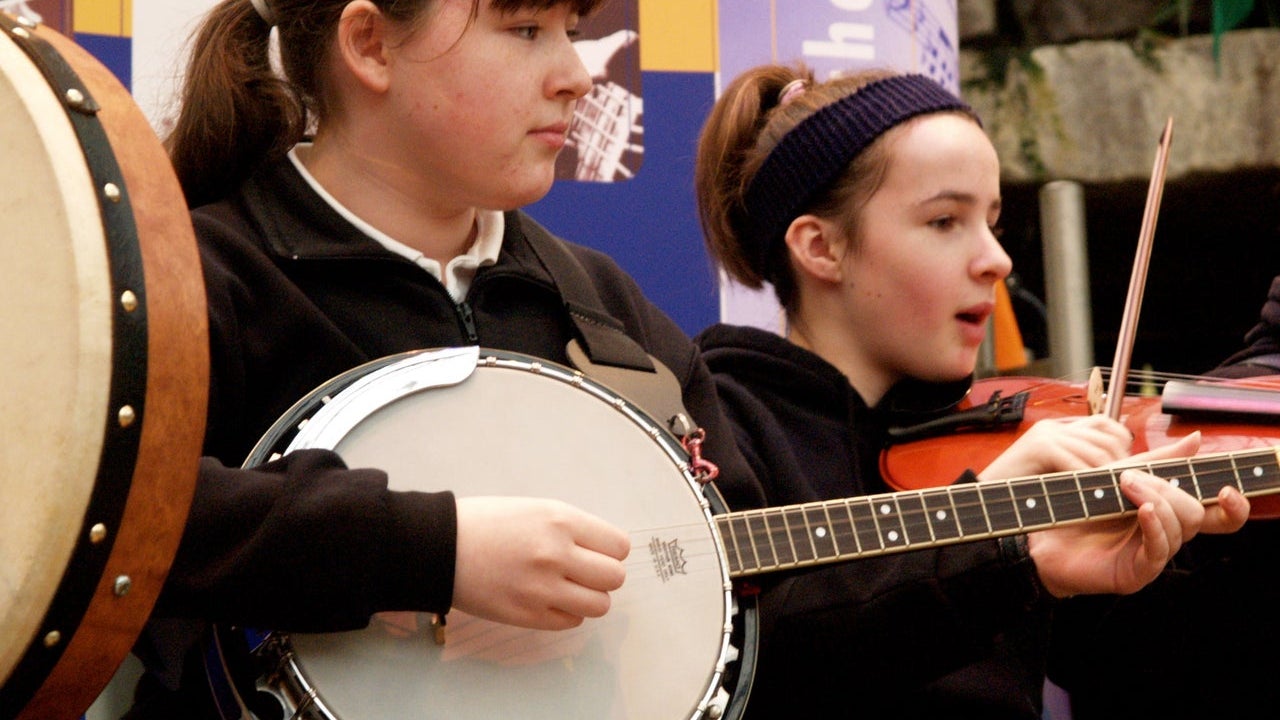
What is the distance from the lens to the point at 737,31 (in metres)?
2.14

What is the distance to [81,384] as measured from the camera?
890 millimetres

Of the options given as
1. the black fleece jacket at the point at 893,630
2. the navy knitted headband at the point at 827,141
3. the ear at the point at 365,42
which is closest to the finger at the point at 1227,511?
the black fleece jacket at the point at 893,630

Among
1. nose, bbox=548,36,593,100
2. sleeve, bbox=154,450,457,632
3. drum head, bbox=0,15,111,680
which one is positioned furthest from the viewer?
nose, bbox=548,36,593,100

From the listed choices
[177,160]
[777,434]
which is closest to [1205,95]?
[777,434]

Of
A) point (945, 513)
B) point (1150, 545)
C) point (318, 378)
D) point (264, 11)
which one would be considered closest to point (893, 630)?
point (945, 513)

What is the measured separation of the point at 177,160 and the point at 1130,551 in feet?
3.30

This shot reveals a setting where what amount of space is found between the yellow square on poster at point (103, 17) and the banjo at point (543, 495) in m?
0.81

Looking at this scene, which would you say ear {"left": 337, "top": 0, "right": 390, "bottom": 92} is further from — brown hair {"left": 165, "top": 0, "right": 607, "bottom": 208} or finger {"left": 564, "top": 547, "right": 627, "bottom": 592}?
finger {"left": 564, "top": 547, "right": 627, "bottom": 592}

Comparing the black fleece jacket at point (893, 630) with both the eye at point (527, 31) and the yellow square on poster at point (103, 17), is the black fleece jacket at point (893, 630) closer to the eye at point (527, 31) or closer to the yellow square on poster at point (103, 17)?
the eye at point (527, 31)

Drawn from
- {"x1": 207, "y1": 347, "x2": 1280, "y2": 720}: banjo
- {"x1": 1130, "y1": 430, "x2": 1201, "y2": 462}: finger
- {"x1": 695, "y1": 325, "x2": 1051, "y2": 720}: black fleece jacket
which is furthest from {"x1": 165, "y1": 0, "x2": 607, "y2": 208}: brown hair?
{"x1": 1130, "y1": 430, "x2": 1201, "y2": 462}: finger

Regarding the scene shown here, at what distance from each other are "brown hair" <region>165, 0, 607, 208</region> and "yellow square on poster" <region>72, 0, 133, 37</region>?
1.06ft

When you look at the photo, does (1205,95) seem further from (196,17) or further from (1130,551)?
(196,17)

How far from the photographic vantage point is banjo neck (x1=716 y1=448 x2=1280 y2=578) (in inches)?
52.9

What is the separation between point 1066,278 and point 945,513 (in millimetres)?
1211
